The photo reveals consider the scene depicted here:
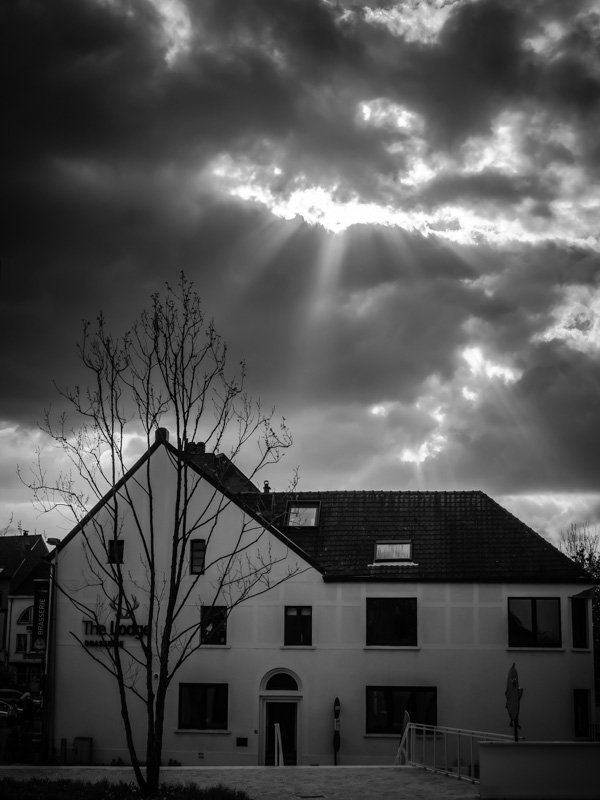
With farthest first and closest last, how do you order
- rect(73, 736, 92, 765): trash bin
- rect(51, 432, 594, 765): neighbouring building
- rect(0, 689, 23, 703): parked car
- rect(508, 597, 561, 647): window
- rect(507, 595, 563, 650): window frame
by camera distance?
rect(0, 689, 23, 703): parked car, rect(508, 597, 561, 647): window, rect(507, 595, 563, 650): window frame, rect(51, 432, 594, 765): neighbouring building, rect(73, 736, 92, 765): trash bin

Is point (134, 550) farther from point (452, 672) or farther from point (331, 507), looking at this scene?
point (452, 672)

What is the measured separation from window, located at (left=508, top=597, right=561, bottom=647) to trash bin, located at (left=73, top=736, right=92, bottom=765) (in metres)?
16.7

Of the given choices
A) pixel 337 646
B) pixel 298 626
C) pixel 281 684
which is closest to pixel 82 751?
pixel 281 684

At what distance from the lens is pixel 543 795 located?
1939 cm

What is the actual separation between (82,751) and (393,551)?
1436 centimetres

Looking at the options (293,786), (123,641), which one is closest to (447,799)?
(293,786)

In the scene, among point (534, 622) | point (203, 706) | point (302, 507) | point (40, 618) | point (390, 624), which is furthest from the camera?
point (302, 507)

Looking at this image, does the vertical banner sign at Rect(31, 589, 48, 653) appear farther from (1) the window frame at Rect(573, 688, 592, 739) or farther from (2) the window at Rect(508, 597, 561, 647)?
(1) the window frame at Rect(573, 688, 592, 739)

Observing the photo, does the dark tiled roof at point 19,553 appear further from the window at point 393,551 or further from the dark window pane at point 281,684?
the window at point 393,551

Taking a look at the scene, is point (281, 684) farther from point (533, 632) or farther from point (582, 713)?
point (582, 713)

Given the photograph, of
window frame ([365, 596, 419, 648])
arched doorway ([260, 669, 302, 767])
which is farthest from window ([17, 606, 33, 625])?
window frame ([365, 596, 419, 648])

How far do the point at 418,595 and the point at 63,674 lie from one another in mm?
14424

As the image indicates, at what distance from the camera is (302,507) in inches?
1561

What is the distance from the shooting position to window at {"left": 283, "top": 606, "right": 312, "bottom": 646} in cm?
3541
